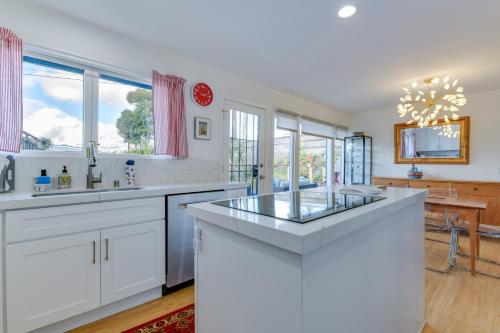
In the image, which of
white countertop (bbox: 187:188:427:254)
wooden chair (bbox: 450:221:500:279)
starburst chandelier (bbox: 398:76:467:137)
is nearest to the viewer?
white countertop (bbox: 187:188:427:254)

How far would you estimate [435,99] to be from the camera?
127 inches

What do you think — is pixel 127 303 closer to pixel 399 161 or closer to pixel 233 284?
pixel 233 284

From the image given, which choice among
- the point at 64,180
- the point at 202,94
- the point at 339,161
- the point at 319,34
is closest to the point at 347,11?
the point at 319,34

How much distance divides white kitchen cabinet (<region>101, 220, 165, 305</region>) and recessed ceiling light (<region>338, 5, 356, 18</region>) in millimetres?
2215

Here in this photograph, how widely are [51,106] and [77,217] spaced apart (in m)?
1.01

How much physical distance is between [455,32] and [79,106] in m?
3.39

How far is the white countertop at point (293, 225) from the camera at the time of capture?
690 mm

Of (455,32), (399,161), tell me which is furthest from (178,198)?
(399,161)

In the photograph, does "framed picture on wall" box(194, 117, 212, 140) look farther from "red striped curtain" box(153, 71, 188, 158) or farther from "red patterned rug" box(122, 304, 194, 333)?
"red patterned rug" box(122, 304, 194, 333)

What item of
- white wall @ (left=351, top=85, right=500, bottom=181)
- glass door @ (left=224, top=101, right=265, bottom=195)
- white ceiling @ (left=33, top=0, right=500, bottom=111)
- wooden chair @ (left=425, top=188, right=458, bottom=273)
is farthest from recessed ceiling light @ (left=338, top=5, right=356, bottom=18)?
white wall @ (left=351, top=85, right=500, bottom=181)

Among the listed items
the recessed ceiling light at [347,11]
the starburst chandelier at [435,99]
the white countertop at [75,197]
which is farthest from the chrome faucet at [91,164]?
the starburst chandelier at [435,99]

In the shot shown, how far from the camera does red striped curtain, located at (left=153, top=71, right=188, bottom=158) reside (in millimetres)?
2443

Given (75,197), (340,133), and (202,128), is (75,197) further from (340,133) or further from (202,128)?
(340,133)

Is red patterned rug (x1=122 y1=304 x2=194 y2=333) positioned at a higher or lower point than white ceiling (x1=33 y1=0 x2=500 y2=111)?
lower
